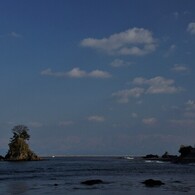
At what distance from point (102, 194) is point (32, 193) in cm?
926

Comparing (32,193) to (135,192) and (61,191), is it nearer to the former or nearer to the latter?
(61,191)

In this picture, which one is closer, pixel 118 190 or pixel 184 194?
pixel 184 194

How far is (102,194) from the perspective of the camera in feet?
197

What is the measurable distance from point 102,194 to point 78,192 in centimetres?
447

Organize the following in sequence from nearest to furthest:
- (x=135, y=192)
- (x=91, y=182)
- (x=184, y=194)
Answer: (x=184, y=194), (x=135, y=192), (x=91, y=182)

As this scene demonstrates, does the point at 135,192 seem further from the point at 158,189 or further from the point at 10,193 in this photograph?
the point at 10,193

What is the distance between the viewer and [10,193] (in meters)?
61.6

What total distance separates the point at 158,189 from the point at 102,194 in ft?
31.8

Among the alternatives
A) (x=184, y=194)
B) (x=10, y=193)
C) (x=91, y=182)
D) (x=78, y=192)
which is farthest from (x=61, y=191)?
(x=184, y=194)

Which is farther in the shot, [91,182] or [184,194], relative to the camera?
[91,182]

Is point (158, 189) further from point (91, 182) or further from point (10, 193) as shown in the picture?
point (10, 193)

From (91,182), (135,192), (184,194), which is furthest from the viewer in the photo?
(91,182)

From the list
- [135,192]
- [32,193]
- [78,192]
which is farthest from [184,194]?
[32,193]

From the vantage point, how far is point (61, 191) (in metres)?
64.9
